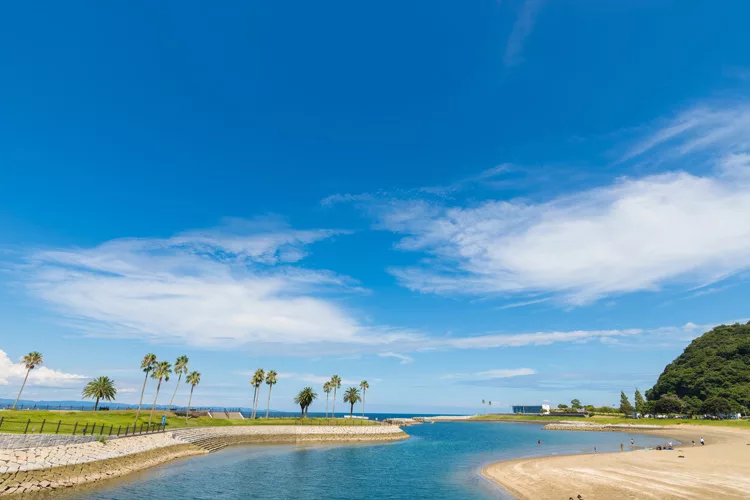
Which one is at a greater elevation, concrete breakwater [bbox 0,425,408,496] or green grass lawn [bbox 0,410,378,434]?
green grass lawn [bbox 0,410,378,434]

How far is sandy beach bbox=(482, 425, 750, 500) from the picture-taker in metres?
39.1

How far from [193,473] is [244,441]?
1586 inches

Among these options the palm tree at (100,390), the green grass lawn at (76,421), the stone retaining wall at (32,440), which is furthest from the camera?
the palm tree at (100,390)

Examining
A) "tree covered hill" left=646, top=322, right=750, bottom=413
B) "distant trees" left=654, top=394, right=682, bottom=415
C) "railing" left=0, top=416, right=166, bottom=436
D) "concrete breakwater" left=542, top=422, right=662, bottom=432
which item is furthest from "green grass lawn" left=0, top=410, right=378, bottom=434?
"tree covered hill" left=646, top=322, right=750, bottom=413

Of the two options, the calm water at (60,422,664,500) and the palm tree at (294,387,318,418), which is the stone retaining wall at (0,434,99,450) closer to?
the calm water at (60,422,664,500)

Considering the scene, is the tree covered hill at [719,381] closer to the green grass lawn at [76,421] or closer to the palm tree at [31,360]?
the green grass lawn at [76,421]

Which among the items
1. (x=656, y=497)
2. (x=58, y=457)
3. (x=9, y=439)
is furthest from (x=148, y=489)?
(x=656, y=497)

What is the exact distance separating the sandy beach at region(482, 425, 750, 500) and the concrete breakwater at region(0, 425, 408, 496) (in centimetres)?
4594

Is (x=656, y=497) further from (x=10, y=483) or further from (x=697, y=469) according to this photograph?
(x=10, y=483)

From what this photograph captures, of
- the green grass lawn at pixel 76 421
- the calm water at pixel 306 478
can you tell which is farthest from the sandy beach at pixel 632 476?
the green grass lawn at pixel 76 421

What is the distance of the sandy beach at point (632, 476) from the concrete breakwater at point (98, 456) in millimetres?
45941

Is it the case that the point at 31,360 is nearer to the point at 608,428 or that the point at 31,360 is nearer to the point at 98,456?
the point at 98,456

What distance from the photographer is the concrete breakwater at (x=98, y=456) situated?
37062 mm

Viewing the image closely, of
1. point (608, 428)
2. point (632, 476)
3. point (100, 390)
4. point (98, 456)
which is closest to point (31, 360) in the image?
point (100, 390)
